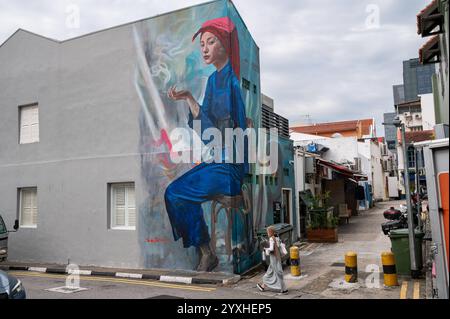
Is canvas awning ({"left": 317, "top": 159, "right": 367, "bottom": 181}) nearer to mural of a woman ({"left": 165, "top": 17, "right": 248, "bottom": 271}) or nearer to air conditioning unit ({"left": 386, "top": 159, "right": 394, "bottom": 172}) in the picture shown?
mural of a woman ({"left": 165, "top": 17, "right": 248, "bottom": 271})

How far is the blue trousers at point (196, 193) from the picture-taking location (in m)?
11.7

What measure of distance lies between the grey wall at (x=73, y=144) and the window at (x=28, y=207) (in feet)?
0.86

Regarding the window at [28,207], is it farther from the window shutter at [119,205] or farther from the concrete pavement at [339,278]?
the concrete pavement at [339,278]

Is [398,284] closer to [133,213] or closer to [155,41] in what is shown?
[133,213]

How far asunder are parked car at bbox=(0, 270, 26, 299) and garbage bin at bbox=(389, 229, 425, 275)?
8436mm

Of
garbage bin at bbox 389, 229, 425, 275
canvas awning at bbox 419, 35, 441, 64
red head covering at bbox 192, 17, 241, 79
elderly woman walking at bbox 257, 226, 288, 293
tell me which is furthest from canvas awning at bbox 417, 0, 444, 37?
elderly woman walking at bbox 257, 226, 288, 293

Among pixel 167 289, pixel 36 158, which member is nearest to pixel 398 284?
pixel 167 289

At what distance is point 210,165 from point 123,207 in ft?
11.6

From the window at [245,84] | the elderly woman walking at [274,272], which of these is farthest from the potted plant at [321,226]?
the elderly woman walking at [274,272]

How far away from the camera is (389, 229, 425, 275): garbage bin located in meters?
10.1

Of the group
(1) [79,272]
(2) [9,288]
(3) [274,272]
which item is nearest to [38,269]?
(1) [79,272]

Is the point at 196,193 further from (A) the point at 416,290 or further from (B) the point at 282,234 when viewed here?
(A) the point at 416,290

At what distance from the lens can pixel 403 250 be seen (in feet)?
33.2
